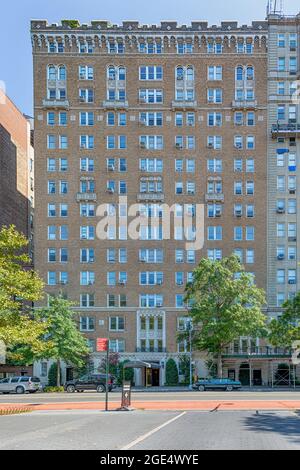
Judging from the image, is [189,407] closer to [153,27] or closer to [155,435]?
[155,435]

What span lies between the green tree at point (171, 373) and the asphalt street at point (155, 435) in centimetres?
5029

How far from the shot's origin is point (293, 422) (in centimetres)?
2450

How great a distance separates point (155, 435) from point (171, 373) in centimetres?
5818

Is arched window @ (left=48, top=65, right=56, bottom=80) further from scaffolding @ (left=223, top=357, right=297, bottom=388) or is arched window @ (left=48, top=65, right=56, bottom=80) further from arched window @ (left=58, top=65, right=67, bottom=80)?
scaffolding @ (left=223, top=357, right=297, bottom=388)

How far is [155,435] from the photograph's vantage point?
18.3 m

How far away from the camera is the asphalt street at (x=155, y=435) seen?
15.7 metres

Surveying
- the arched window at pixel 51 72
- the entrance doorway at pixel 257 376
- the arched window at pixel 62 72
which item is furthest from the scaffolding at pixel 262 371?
the arched window at pixel 51 72

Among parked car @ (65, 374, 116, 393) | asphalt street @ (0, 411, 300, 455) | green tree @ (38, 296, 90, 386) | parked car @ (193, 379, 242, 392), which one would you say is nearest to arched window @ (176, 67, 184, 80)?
green tree @ (38, 296, 90, 386)

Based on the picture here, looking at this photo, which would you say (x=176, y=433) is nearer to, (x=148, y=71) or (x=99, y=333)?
(x=99, y=333)

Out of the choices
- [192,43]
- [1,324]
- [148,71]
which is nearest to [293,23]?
[192,43]

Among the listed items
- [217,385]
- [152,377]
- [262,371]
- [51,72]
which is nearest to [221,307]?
[217,385]

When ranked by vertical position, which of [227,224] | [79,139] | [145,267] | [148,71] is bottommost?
[145,267]

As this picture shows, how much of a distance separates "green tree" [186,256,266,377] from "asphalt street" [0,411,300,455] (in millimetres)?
37830

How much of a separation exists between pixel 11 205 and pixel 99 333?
946 inches
